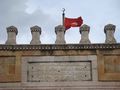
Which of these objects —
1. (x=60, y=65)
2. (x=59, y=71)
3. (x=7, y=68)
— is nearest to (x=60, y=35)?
(x=60, y=65)

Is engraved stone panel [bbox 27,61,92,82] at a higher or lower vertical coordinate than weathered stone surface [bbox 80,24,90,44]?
lower

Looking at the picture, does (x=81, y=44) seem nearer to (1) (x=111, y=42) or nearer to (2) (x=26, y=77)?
(1) (x=111, y=42)

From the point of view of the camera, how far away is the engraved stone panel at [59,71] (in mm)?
20500

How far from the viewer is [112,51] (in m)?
20.8

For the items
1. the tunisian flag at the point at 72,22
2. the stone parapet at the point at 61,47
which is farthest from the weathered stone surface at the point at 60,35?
the tunisian flag at the point at 72,22

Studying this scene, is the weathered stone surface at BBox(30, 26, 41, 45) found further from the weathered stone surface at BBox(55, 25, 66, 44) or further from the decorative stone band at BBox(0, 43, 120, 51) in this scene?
the weathered stone surface at BBox(55, 25, 66, 44)

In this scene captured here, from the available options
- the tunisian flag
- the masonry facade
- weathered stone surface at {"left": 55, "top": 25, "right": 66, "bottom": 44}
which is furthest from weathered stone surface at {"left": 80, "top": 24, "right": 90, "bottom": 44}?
the tunisian flag

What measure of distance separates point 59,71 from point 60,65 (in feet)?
1.00

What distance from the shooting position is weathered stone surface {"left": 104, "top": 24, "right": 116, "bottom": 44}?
825 inches

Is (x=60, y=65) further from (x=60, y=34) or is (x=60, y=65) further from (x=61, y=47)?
(x=60, y=34)

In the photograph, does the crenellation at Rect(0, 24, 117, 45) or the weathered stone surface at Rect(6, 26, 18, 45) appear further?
the weathered stone surface at Rect(6, 26, 18, 45)

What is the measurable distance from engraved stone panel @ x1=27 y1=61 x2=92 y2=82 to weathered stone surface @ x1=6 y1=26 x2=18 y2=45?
1.52 meters

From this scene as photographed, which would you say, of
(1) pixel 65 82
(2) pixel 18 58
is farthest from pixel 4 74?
(1) pixel 65 82

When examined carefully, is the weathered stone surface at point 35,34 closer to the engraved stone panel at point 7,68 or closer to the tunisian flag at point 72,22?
the engraved stone panel at point 7,68
